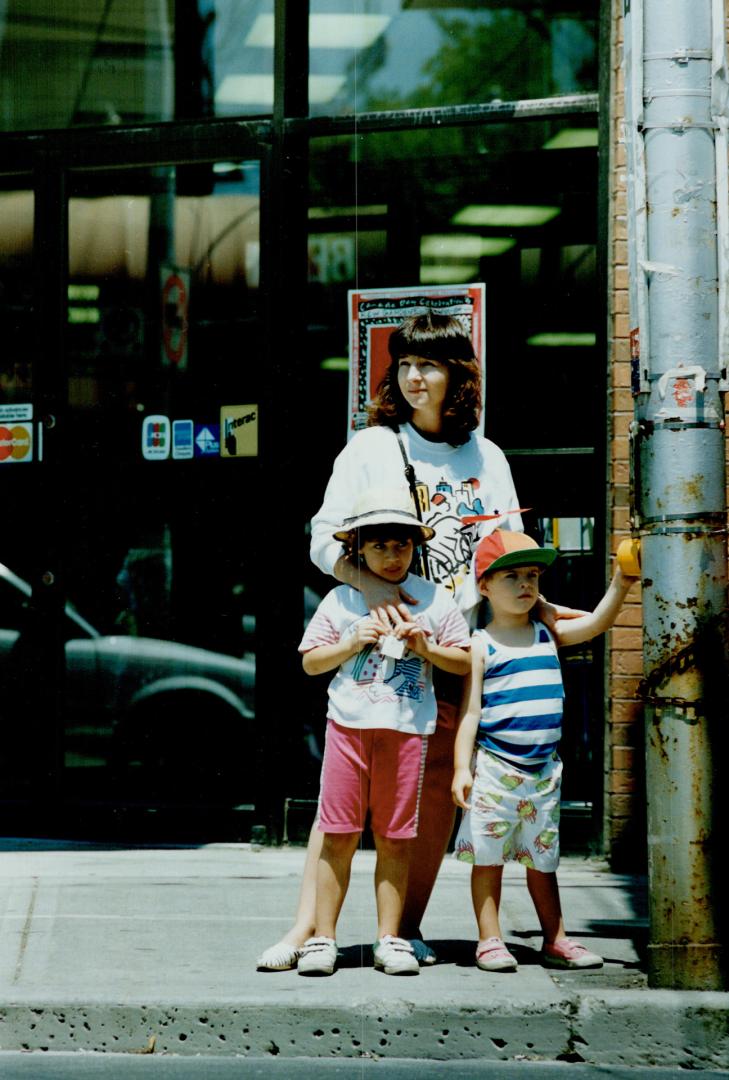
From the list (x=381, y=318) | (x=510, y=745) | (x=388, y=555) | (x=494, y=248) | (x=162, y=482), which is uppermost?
(x=494, y=248)

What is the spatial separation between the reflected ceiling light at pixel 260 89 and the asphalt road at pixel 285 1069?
14.7ft

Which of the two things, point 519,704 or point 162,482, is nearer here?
point 519,704

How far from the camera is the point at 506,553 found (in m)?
5.18

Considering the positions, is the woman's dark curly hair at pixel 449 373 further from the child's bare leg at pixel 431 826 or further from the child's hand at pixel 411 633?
the child's bare leg at pixel 431 826

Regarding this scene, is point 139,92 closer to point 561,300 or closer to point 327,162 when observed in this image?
point 327,162

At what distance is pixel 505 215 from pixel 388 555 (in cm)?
269

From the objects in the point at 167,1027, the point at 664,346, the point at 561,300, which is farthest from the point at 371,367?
the point at 167,1027

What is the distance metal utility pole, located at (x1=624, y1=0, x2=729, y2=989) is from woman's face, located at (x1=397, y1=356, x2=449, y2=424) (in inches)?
26.1

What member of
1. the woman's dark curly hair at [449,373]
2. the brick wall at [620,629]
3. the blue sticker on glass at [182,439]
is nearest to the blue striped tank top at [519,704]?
the woman's dark curly hair at [449,373]

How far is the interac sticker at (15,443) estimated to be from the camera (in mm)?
7812

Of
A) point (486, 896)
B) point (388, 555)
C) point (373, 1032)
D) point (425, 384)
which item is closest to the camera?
point (373, 1032)

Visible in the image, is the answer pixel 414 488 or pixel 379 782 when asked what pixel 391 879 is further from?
pixel 414 488

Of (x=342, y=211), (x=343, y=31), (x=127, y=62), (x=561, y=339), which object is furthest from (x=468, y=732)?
(x=127, y=62)

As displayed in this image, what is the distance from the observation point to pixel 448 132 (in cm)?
737
